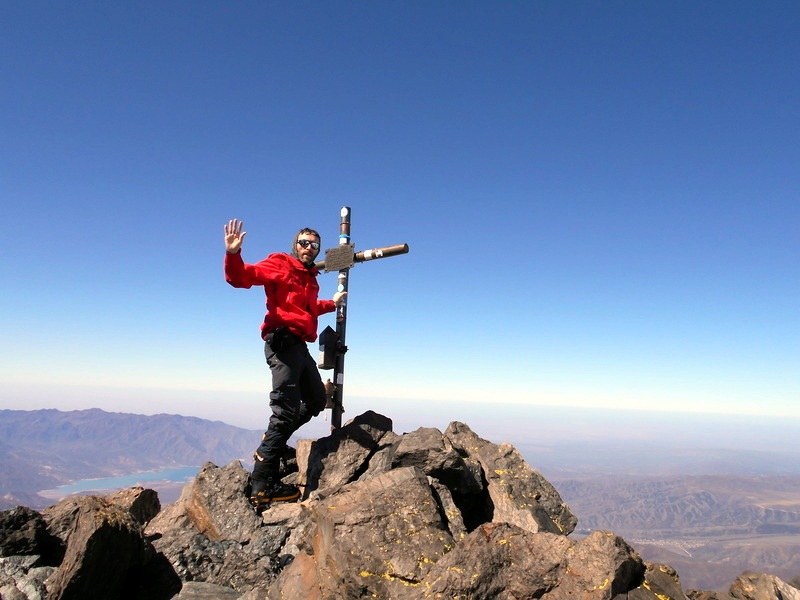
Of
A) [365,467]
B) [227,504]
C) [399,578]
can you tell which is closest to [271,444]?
[227,504]

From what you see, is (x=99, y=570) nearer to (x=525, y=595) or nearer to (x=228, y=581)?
(x=228, y=581)

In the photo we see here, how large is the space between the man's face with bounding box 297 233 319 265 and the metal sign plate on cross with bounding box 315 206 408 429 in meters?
1.32

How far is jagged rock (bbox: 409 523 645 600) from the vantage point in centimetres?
457

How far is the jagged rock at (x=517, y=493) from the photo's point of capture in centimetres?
752

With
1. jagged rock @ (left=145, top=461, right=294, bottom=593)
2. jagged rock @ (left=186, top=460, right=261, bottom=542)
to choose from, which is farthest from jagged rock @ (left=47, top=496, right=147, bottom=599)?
jagged rock @ (left=186, top=460, right=261, bottom=542)

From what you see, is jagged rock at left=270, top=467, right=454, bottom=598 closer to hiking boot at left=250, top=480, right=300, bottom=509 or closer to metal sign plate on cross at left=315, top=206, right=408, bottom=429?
hiking boot at left=250, top=480, right=300, bottom=509

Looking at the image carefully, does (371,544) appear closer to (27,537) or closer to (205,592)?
(205,592)

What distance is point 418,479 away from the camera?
6898mm

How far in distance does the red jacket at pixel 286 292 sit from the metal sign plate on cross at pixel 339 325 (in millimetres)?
872

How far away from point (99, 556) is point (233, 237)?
17.8 feet

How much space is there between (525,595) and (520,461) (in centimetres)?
468

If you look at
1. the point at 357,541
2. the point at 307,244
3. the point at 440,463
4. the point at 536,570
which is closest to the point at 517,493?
the point at 440,463

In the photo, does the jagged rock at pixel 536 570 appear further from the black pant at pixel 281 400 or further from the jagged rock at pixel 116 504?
the jagged rock at pixel 116 504

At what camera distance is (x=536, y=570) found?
15.9 ft
